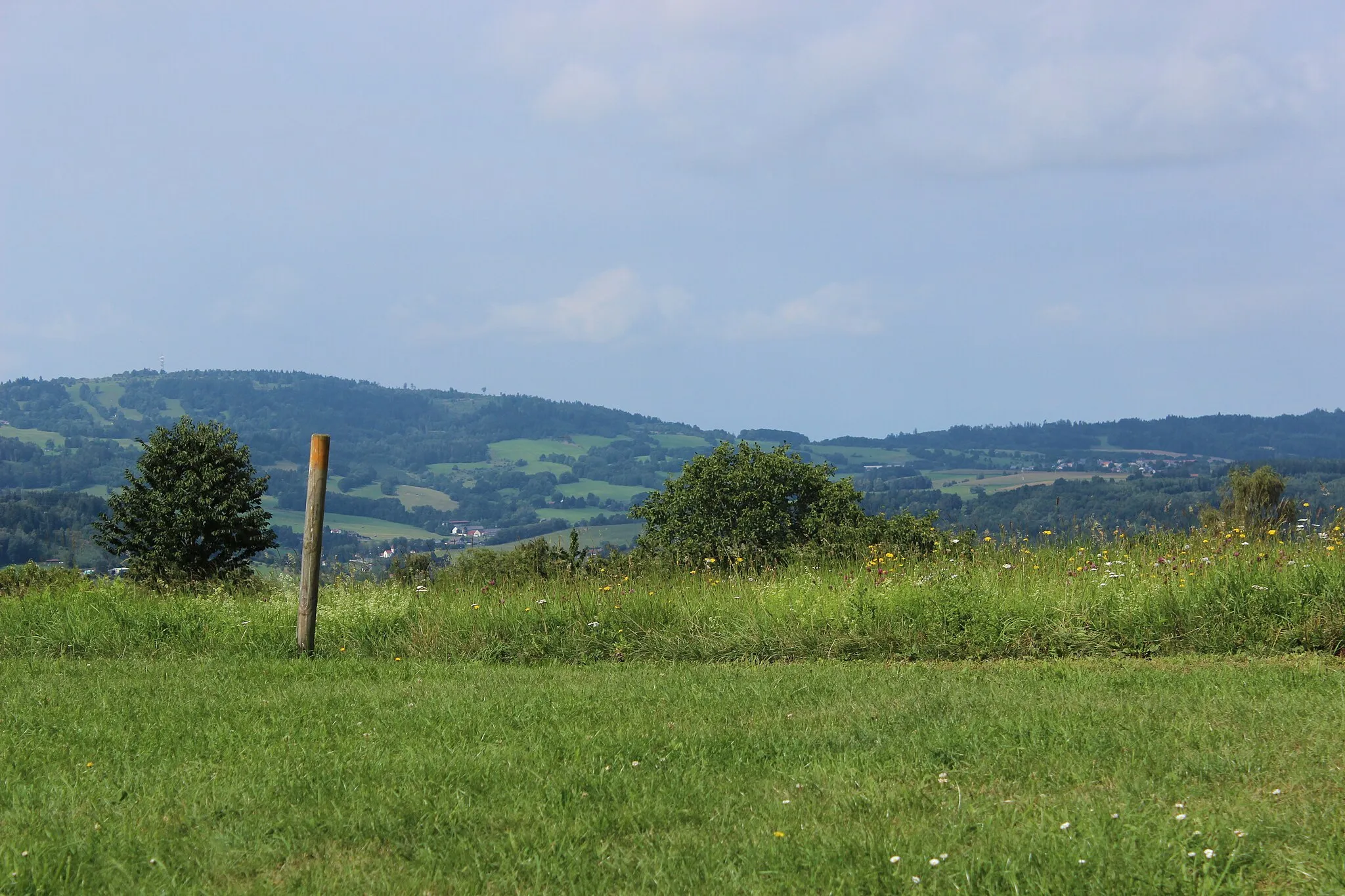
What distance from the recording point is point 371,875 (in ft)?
13.0

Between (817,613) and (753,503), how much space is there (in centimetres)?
1219

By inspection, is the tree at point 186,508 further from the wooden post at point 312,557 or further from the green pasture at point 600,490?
the green pasture at point 600,490

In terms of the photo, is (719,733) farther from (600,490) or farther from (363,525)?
(600,490)

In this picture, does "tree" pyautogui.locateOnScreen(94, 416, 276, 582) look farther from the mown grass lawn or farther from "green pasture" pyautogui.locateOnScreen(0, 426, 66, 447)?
"green pasture" pyautogui.locateOnScreen(0, 426, 66, 447)

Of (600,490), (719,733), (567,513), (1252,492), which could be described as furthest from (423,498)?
(719,733)

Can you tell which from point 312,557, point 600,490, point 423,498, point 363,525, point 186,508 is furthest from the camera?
point 423,498

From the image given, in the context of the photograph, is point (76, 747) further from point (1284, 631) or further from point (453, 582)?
point (1284, 631)

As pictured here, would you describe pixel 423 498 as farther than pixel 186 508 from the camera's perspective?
Yes

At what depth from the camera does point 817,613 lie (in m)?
9.02

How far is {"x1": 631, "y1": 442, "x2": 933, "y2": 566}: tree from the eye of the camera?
2072 cm

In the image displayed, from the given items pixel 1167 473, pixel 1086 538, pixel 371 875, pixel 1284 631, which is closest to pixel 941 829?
pixel 371 875

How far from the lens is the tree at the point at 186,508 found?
61.8 ft

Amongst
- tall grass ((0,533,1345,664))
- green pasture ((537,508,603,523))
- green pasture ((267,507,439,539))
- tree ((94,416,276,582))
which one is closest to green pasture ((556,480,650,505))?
green pasture ((537,508,603,523))

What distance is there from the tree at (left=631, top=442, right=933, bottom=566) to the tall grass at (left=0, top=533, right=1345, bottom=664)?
915cm
